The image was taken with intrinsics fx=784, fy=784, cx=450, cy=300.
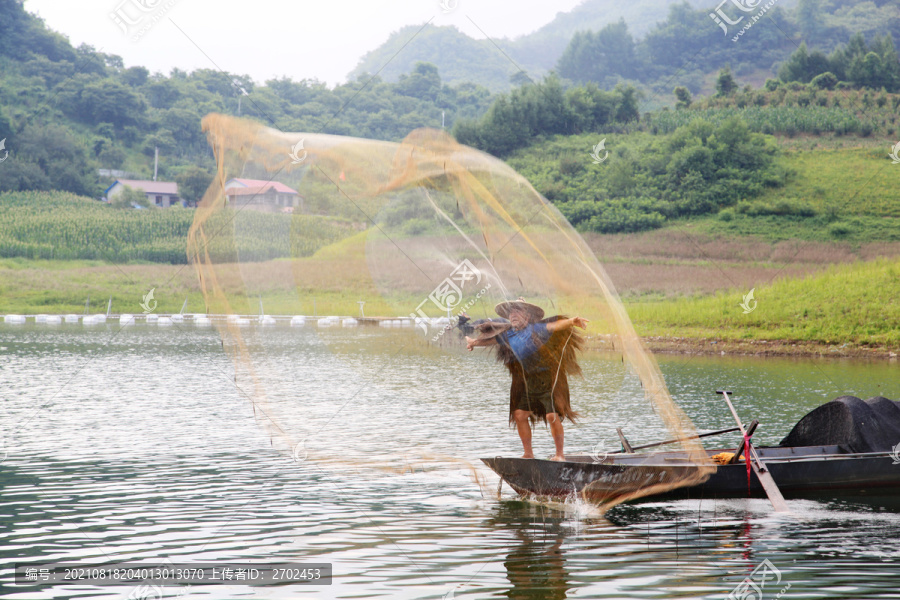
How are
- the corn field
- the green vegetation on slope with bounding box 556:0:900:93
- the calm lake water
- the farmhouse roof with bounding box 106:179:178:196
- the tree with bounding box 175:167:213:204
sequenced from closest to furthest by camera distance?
the calm lake water, the corn field, the farmhouse roof with bounding box 106:179:178:196, the tree with bounding box 175:167:213:204, the green vegetation on slope with bounding box 556:0:900:93

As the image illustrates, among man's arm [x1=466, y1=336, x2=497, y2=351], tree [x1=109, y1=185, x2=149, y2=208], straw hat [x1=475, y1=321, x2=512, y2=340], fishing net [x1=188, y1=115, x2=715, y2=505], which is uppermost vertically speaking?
tree [x1=109, y1=185, x2=149, y2=208]

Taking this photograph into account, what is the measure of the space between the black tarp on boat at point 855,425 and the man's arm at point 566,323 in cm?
546

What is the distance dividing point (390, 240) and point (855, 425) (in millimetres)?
8170

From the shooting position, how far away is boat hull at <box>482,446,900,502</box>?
35.0 feet

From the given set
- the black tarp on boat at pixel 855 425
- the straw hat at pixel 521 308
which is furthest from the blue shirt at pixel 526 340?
the black tarp on boat at pixel 855 425

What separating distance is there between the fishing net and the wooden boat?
1.18 meters

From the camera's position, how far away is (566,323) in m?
10.1

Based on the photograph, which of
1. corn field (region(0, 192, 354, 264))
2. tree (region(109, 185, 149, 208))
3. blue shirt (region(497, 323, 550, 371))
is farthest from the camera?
tree (region(109, 185, 149, 208))

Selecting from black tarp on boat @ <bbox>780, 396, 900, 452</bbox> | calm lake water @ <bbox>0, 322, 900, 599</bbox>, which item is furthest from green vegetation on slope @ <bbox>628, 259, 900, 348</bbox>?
black tarp on boat @ <bbox>780, 396, 900, 452</bbox>

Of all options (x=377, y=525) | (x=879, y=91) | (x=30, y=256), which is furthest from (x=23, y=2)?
(x=377, y=525)

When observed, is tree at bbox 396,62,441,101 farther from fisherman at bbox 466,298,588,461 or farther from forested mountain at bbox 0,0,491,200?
fisherman at bbox 466,298,588,461

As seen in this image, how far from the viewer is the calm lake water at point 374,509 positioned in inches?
337

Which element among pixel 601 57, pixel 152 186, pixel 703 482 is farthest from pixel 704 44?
pixel 703 482

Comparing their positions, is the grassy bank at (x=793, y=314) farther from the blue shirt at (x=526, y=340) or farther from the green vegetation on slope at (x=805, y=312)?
the blue shirt at (x=526, y=340)
